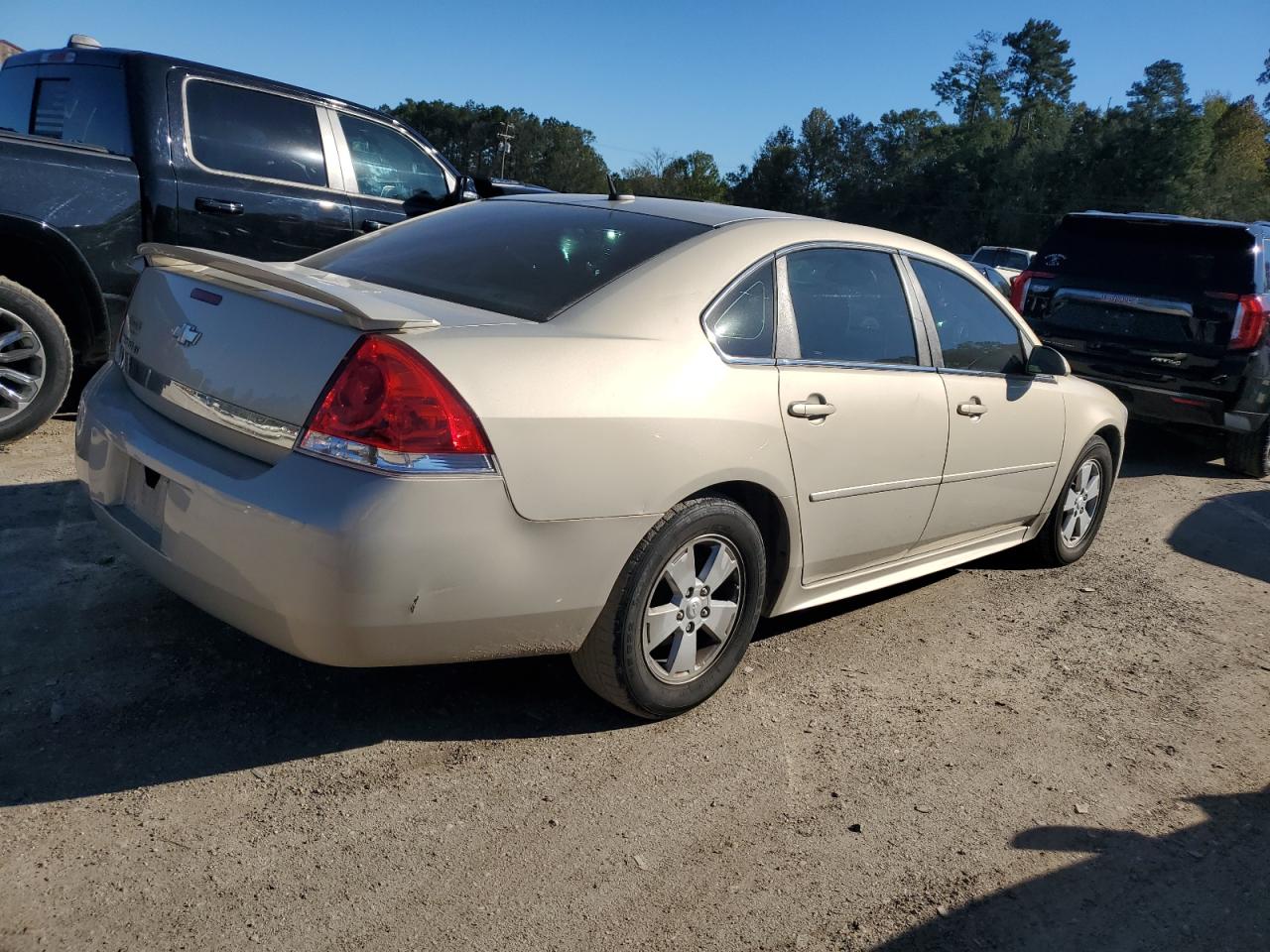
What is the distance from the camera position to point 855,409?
3.71 metres

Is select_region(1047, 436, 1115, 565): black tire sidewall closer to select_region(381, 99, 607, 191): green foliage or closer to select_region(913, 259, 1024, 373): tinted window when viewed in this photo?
select_region(913, 259, 1024, 373): tinted window

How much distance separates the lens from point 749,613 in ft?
11.6

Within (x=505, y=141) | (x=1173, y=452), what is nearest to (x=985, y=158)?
(x=505, y=141)

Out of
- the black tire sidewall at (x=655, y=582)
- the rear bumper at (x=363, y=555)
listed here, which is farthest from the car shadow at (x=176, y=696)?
the rear bumper at (x=363, y=555)

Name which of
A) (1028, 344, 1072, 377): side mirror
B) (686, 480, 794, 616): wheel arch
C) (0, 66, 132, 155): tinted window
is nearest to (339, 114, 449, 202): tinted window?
(0, 66, 132, 155): tinted window

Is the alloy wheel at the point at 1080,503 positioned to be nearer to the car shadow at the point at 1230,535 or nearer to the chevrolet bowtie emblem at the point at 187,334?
the car shadow at the point at 1230,535

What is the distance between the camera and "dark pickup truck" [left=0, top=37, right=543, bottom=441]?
5.29 m

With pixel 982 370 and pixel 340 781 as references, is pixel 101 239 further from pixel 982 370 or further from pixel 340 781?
pixel 982 370

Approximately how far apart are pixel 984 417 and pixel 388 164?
4.25 metres

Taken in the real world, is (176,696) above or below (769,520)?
below

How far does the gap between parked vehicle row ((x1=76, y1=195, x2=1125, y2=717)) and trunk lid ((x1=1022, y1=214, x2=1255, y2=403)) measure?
14.4 ft

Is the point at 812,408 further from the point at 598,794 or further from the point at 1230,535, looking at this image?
the point at 1230,535

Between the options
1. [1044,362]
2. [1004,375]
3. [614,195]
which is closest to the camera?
[614,195]

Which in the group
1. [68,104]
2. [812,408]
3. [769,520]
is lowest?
[769,520]
